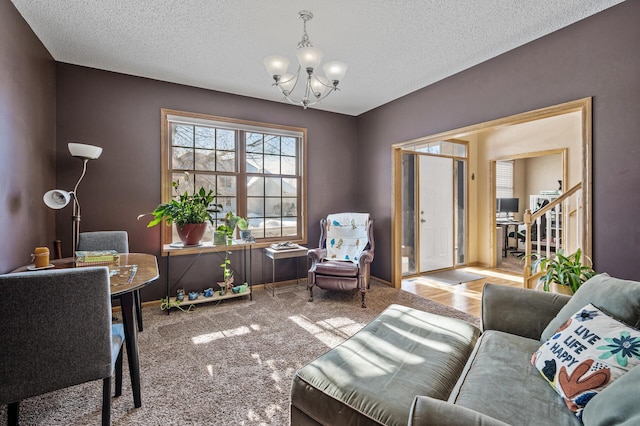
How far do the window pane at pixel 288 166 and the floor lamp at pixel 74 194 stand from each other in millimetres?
2183

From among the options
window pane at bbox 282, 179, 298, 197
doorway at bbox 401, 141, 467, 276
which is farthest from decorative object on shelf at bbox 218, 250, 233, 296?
doorway at bbox 401, 141, 467, 276

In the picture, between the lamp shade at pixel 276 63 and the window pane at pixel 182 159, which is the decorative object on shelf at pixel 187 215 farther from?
the lamp shade at pixel 276 63

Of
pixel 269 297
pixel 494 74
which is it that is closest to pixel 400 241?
pixel 269 297

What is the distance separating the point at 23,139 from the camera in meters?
2.39

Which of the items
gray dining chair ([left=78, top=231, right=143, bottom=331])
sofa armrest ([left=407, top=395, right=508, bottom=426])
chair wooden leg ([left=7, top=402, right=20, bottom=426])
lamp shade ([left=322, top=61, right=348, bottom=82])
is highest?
lamp shade ([left=322, top=61, right=348, bottom=82])

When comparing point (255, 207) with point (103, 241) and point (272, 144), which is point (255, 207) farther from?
point (103, 241)

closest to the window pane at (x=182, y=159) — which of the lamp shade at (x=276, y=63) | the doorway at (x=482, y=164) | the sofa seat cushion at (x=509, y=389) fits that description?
the lamp shade at (x=276, y=63)

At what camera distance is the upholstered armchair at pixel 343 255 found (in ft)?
11.8

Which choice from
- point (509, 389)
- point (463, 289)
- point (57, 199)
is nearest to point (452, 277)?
point (463, 289)

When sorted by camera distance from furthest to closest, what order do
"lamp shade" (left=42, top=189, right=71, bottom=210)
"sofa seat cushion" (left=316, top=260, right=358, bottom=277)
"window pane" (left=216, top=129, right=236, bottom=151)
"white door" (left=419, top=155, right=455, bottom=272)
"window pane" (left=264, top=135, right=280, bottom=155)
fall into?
"white door" (left=419, top=155, right=455, bottom=272) < "window pane" (left=264, top=135, right=280, bottom=155) < "window pane" (left=216, top=129, right=236, bottom=151) < "sofa seat cushion" (left=316, top=260, right=358, bottom=277) < "lamp shade" (left=42, top=189, right=71, bottom=210)

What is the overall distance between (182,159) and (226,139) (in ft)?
2.00

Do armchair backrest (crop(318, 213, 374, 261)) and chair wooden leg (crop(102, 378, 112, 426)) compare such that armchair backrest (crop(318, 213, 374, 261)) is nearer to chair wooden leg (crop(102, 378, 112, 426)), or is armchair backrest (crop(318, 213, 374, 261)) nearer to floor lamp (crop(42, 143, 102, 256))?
floor lamp (crop(42, 143, 102, 256))

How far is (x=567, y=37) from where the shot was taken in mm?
2475

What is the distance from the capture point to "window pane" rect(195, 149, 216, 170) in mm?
3850
